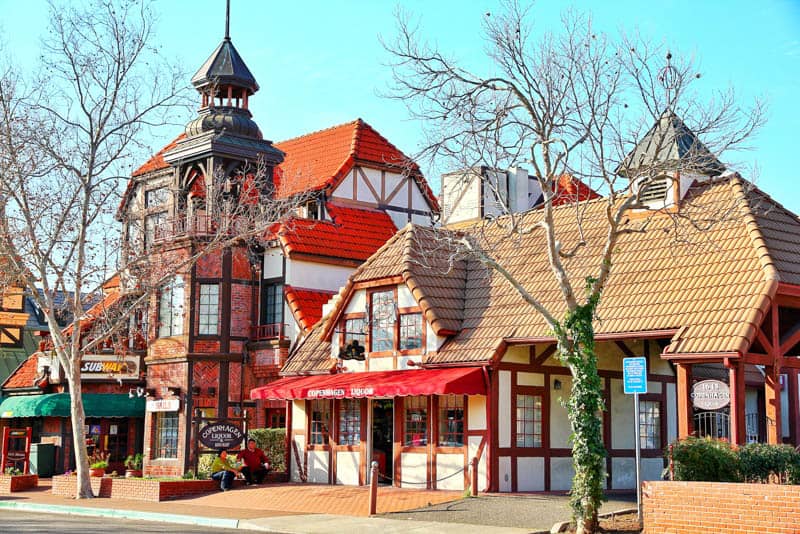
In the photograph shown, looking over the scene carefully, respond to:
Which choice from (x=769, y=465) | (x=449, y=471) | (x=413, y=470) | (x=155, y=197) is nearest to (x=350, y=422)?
(x=413, y=470)

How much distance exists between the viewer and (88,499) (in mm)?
24703

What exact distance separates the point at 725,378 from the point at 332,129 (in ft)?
61.9

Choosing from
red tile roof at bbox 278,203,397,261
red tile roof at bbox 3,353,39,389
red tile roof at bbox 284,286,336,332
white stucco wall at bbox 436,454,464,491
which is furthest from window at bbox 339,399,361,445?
red tile roof at bbox 3,353,39,389

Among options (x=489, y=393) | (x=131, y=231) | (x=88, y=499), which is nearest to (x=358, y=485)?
(x=489, y=393)

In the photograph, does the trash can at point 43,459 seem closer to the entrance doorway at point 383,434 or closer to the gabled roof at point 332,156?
the gabled roof at point 332,156

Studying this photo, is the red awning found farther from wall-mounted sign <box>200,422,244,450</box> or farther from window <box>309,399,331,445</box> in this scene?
wall-mounted sign <box>200,422,244,450</box>

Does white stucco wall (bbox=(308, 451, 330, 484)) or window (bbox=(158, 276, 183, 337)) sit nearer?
white stucco wall (bbox=(308, 451, 330, 484))

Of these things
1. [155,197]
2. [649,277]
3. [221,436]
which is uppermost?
[155,197]

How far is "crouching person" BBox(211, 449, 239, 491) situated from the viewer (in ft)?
81.9

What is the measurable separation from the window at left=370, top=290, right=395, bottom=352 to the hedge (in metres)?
10.7

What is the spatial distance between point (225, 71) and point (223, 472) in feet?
45.7

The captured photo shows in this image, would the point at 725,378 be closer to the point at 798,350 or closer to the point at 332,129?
the point at 798,350

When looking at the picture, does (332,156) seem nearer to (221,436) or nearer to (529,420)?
(221,436)

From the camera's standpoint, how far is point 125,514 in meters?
21.2
